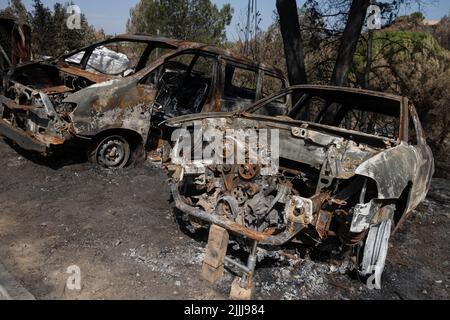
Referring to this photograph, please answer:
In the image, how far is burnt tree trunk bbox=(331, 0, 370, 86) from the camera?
762 centimetres

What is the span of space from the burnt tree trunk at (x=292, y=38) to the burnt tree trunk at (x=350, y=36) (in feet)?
2.22

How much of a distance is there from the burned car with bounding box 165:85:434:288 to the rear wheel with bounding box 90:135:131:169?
155 centimetres

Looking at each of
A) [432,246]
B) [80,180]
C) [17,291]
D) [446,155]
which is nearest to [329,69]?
[446,155]

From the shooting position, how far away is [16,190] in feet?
15.5

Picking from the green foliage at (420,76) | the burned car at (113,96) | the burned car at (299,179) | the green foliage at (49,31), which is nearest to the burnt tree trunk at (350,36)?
the green foliage at (420,76)

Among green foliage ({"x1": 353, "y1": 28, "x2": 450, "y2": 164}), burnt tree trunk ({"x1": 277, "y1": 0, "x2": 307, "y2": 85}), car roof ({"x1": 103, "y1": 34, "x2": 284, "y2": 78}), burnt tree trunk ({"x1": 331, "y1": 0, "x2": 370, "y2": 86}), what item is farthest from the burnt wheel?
green foliage ({"x1": 353, "y1": 28, "x2": 450, "y2": 164})

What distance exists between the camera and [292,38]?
7.87m

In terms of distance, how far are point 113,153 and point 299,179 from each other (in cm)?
270

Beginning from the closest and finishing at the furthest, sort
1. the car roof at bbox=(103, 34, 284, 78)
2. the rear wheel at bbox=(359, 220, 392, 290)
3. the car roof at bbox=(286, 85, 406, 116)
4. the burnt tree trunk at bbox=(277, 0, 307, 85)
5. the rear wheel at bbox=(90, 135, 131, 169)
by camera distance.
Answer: the rear wheel at bbox=(359, 220, 392, 290), the car roof at bbox=(286, 85, 406, 116), the rear wheel at bbox=(90, 135, 131, 169), the car roof at bbox=(103, 34, 284, 78), the burnt tree trunk at bbox=(277, 0, 307, 85)

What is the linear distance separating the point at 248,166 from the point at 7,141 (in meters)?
4.22

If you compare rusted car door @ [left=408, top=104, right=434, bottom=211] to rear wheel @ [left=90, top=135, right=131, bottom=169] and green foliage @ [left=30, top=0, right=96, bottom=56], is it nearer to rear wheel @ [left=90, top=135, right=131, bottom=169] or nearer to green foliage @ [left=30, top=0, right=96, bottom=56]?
rear wheel @ [left=90, top=135, right=131, bottom=169]

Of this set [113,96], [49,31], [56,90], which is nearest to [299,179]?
[113,96]

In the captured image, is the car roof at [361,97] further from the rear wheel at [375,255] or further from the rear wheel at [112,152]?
the rear wheel at [112,152]

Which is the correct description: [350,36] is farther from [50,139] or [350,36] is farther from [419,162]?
[50,139]
